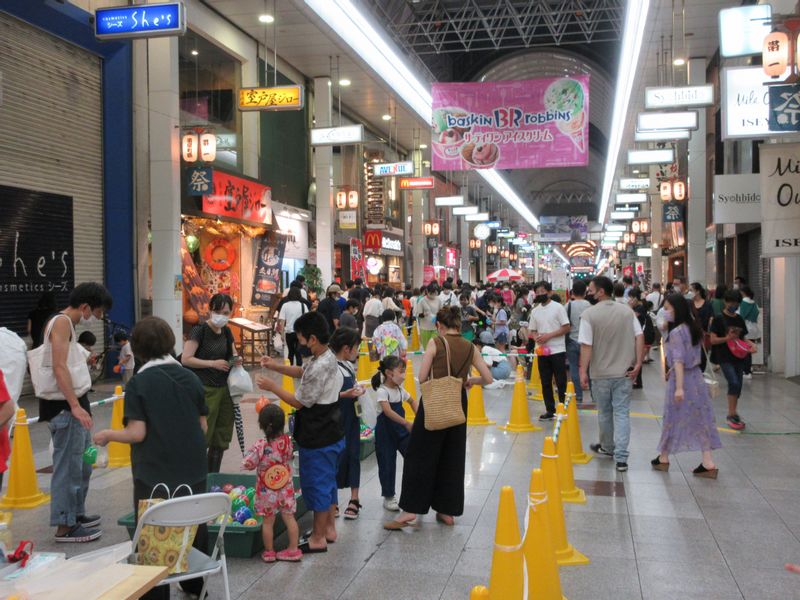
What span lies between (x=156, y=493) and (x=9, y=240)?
343 inches

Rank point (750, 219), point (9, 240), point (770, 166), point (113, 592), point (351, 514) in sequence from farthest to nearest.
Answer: point (750, 219), point (9, 240), point (770, 166), point (351, 514), point (113, 592)

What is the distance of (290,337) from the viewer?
42.0 ft

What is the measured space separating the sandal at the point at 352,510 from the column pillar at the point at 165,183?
840 centimetres

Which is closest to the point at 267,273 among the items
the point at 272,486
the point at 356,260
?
the point at 356,260

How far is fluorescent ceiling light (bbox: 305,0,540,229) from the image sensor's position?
15180mm

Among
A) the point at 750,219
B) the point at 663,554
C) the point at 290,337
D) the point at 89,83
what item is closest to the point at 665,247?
the point at 750,219

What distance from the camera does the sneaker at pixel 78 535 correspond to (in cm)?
527

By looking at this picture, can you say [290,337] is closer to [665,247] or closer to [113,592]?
[113,592]

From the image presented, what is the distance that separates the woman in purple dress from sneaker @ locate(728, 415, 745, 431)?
2.13 metres

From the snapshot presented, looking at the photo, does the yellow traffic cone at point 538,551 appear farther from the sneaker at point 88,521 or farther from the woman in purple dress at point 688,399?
the woman in purple dress at point 688,399

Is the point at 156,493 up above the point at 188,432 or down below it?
below

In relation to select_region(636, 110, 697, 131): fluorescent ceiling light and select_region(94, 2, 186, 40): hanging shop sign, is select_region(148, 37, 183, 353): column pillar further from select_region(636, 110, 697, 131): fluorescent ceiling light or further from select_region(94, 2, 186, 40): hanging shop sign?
select_region(636, 110, 697, 131): fluorescent ceiling light

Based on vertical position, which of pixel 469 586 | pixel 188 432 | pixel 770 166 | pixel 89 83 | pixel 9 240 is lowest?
pixel 469 586

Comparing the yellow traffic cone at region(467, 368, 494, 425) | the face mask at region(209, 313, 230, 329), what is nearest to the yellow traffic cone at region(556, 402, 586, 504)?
the face mask at region(209, 313, 230, 329)
